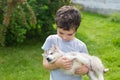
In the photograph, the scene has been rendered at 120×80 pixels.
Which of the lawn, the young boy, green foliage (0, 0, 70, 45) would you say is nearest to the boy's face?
the young boy

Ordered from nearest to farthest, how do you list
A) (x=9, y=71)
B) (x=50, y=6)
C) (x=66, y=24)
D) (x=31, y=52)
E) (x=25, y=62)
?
(x=66, y=24)
(x=9, y=71)
(x=25, y=62)
(x=31, y=52)
(x=50, y=6)

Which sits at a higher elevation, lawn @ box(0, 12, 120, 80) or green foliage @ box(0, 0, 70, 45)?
green foliage @ box(0, 0, 70, 45)

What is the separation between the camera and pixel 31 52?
7102 mm

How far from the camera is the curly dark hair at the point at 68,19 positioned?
10.3 feet

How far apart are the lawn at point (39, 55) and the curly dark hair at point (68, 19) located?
2775 millimetres

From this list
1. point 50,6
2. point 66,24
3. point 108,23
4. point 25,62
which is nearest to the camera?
point 66,24

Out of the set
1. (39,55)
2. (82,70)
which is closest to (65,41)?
(82,70)

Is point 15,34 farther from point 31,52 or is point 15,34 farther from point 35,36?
point 35,36

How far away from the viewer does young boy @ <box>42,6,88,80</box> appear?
10.4 feet

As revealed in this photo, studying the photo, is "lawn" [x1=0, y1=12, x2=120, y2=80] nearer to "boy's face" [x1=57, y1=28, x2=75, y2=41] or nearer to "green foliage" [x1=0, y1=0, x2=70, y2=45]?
"green foliage" [x1=0, y1=0, x2=70, y2=45]

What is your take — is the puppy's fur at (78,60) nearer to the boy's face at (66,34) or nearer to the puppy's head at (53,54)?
the puppy's head at (53,54)

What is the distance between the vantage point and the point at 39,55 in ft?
22.7

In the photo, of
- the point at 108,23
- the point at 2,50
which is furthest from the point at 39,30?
the point at 108,23

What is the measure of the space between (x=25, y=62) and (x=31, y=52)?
21.1 inches
